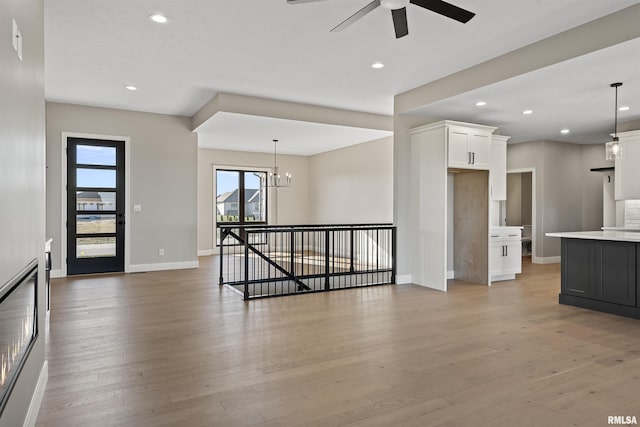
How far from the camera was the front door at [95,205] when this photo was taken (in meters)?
6.91

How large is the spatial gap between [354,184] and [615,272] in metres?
6.15

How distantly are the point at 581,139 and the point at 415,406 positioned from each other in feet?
27.8

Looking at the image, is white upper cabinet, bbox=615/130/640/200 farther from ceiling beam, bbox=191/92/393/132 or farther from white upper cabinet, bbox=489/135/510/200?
ceiling beam, bbox=191/92/393/132

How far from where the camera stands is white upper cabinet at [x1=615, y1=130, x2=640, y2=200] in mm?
6512

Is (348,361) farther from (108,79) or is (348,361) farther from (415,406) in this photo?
(108,79)

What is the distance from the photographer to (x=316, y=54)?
15.0 feet

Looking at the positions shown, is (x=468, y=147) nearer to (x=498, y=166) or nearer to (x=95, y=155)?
(x=498, y=166)

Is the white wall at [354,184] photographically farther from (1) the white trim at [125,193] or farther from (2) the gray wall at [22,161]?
(2) the gray wall at [22,161]

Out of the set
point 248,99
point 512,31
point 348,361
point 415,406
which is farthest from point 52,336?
point 512,31

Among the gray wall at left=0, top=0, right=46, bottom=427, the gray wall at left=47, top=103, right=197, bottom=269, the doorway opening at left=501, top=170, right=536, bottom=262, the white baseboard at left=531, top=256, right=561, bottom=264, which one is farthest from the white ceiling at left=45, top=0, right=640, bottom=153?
the doorway opening at left=501, top=170, right=536, bottom=262

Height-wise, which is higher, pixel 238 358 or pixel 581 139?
pixel 581 139

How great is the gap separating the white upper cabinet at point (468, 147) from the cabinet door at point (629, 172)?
8.32 ft

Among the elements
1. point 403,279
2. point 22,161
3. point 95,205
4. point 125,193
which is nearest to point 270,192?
point 125,193

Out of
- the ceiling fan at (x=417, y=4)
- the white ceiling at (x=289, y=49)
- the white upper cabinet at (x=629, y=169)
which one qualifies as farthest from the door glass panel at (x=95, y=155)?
the white upper cabinet at (x=629, y=169)
